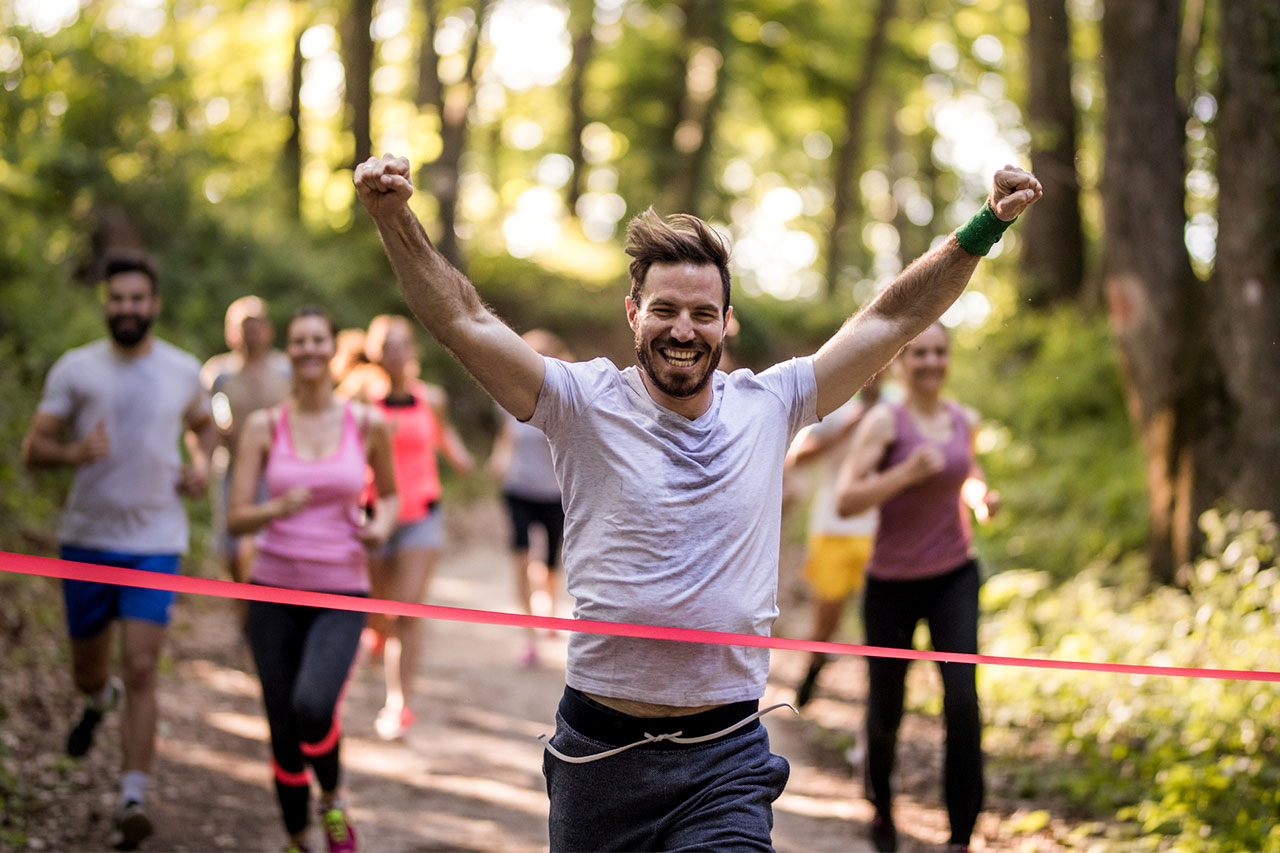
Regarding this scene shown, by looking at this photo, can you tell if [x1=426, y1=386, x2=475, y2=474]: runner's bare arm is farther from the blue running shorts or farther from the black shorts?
the blue running shorts

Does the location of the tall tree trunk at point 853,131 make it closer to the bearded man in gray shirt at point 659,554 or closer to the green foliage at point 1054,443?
the green foliage at point 1054,443

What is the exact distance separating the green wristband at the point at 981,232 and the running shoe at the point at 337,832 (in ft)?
11.8

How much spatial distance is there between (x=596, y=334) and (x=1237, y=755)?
21.3m

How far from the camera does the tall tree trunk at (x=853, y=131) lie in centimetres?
2750

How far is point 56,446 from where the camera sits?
586 cm

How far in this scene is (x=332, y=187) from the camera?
95.3ft

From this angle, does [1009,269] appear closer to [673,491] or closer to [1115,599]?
[1115,599]

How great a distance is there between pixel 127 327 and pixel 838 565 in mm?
4781

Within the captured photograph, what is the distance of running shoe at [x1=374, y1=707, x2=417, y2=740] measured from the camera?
8023 mm

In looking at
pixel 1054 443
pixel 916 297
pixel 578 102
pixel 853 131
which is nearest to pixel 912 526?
pixel 916 297

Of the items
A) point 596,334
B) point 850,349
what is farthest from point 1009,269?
point 850,349

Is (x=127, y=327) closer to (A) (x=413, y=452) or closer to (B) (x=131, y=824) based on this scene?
(B) (x=131, y=824)

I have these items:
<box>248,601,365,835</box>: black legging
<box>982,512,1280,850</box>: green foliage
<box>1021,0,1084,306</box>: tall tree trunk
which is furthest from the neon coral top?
<box>1021,0,1084,306</box>: tall tree trunk

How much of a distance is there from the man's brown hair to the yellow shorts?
17.3ft
